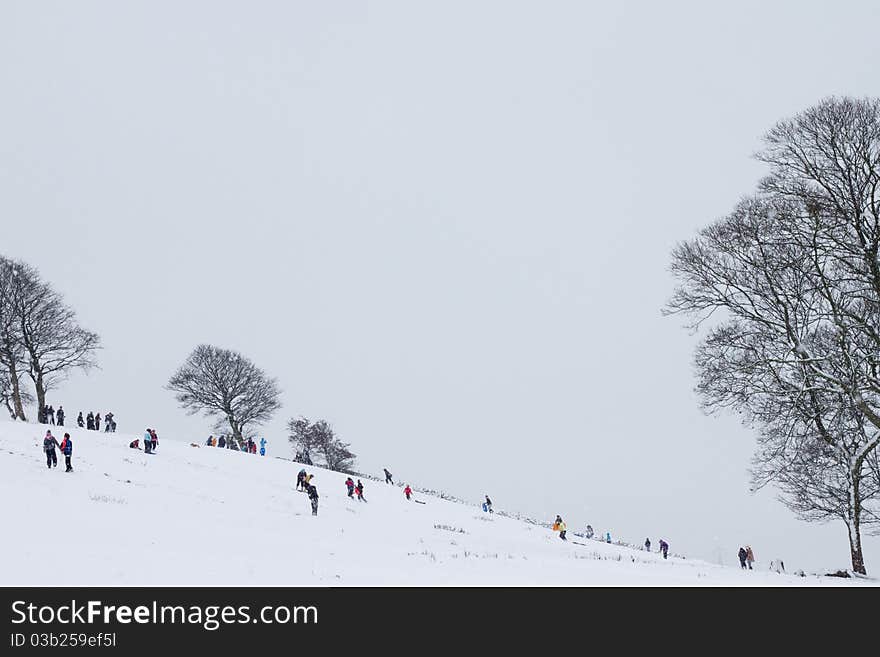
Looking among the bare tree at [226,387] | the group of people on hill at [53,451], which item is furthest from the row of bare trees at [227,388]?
the group of people on hill at [53,451]

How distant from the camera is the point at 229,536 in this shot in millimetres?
16703

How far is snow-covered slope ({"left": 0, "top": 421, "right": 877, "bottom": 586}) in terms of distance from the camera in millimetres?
11016

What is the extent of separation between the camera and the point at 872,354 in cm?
1352

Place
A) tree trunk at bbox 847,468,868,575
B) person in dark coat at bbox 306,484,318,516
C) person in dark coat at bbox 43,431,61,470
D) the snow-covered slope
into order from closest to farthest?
the snow-covered slope, tree trunk at bbox 847,468,868,575, person in dark coat at bbox 43,431,61,470, person in dark coat at bbox 306,484,318,516

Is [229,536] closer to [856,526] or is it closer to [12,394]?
[856,526]

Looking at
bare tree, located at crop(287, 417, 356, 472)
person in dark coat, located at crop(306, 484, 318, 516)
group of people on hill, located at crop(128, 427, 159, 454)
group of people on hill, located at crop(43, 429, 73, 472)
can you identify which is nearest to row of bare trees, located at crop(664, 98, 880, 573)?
person in dark coat, located at crop(306, 484, 318, 516)

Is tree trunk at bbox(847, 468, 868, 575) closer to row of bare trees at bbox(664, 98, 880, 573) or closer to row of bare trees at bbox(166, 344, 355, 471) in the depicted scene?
row of bare trees at bbox(664, 98, 880, 573)

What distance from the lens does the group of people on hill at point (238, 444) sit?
164ft

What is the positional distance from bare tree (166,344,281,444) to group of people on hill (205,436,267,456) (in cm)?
162

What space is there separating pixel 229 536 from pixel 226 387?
44.0 metres

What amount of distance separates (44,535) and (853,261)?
17.1m

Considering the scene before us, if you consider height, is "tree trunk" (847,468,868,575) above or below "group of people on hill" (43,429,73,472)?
below

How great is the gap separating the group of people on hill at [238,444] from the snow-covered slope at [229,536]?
510 inches
